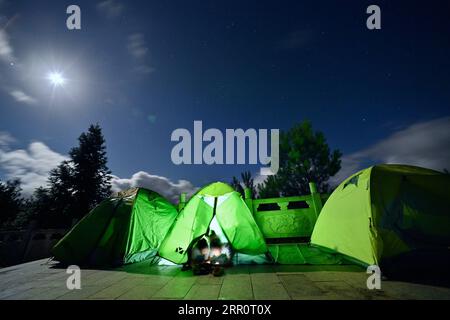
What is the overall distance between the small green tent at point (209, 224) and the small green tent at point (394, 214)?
1.91 meters

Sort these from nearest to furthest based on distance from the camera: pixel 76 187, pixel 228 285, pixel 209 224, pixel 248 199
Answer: pixel 228 285, pixel 209 224, pixel 248 199, pixel 76 187

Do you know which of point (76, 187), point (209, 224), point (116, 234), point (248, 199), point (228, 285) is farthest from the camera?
point (76, 187)

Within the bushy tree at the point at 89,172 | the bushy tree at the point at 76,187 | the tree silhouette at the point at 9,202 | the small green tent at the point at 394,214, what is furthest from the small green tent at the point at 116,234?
the tree silhouette at the point at 9,202

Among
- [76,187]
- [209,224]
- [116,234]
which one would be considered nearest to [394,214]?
[209,224]

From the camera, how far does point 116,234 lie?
17.6ft

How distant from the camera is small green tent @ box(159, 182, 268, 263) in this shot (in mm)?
4379

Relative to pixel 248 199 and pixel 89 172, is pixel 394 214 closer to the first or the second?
pixel 248 199

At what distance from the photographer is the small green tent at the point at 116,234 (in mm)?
5020

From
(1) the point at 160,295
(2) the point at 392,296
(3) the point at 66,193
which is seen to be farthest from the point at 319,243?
(3) the point at 66,193

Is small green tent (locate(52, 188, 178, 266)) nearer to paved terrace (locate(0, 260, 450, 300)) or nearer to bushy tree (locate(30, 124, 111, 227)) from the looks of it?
paved terrace (locate(0, 260, 450, 300))

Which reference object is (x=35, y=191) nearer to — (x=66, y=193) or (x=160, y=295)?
(x=66, y=193)

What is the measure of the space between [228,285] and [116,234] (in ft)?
13.0

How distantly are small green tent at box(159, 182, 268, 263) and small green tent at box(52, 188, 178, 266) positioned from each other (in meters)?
1.17
